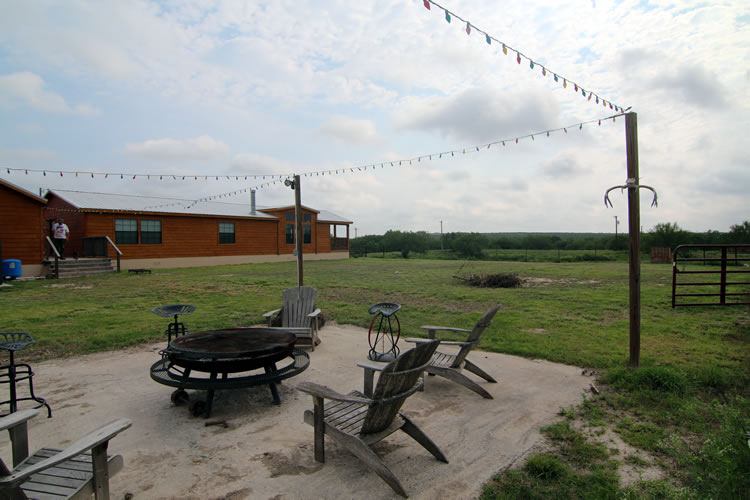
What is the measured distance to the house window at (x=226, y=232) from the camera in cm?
2577

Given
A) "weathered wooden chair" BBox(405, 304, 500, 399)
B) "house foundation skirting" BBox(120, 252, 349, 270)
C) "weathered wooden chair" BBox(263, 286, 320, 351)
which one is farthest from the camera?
"house foundation skirting" BBox(120, 252, 349, 270)

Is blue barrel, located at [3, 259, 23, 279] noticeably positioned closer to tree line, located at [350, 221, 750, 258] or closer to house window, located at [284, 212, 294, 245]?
house window, located at [284, 212, 294, 245]

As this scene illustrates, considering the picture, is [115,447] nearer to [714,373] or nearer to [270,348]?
[270,348]

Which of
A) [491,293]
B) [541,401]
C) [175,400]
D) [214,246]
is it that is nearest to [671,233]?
[491,293]

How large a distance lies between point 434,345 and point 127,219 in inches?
894

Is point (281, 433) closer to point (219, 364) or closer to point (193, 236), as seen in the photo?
point (219, 364)

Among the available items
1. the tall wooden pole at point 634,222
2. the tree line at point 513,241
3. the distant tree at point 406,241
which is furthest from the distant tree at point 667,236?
the tall wooden pole at point 634,222

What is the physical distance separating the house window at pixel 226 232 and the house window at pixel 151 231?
377 centimetres

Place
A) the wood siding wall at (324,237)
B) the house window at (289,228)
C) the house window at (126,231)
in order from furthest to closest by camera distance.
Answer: the wood siding wall at (324,237)
the house window at (289,228)
the house window at (126,231)

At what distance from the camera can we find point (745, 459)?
97.9 inches

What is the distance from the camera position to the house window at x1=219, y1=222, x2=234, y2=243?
2577cm

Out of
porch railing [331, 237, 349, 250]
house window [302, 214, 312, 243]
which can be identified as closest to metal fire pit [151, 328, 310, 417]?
house window [302, 214, 312, 243]

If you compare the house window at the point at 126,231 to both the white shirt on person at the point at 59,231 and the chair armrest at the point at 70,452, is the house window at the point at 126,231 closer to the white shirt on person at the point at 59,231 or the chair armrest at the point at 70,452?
the white shirt on person at the point at 59,231

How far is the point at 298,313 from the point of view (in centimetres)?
643
